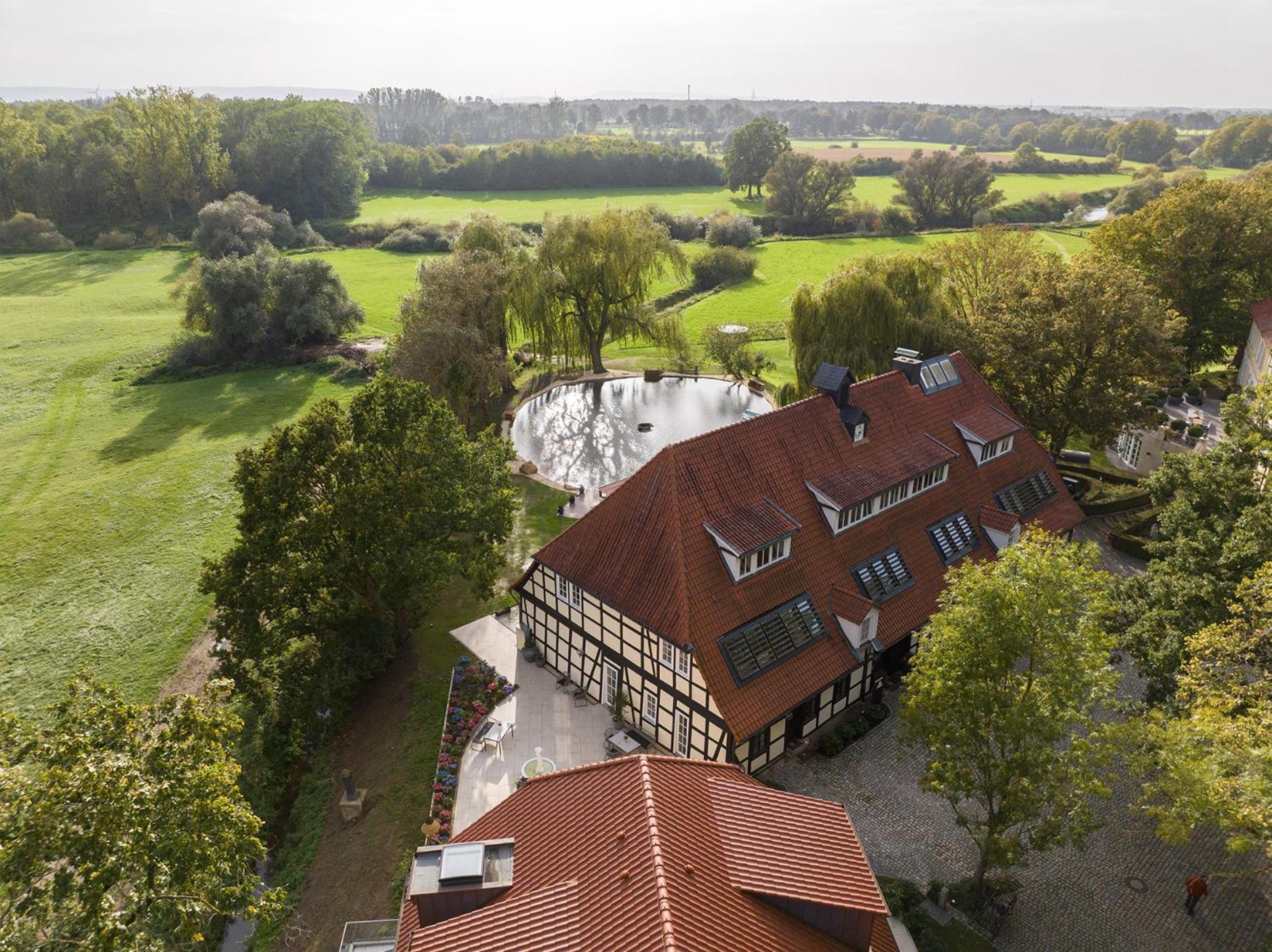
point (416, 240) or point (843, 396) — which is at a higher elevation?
point (843, 396)

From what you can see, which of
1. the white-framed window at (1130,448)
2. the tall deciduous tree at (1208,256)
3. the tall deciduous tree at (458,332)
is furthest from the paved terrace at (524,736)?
the tall deciduous tree at (1208,256)

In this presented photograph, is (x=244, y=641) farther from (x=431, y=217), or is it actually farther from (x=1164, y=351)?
(x=431, y=217)

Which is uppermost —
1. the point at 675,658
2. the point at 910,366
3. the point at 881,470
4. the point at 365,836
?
the point at 910,366

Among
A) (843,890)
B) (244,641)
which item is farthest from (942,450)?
(244,641)

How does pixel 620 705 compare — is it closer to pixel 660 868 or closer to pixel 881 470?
pixel 660 868

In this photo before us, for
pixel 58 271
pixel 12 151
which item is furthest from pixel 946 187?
pixel 12 151

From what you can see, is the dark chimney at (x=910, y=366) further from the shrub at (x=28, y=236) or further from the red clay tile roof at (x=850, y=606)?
the shrub at (x=28, y=236)
